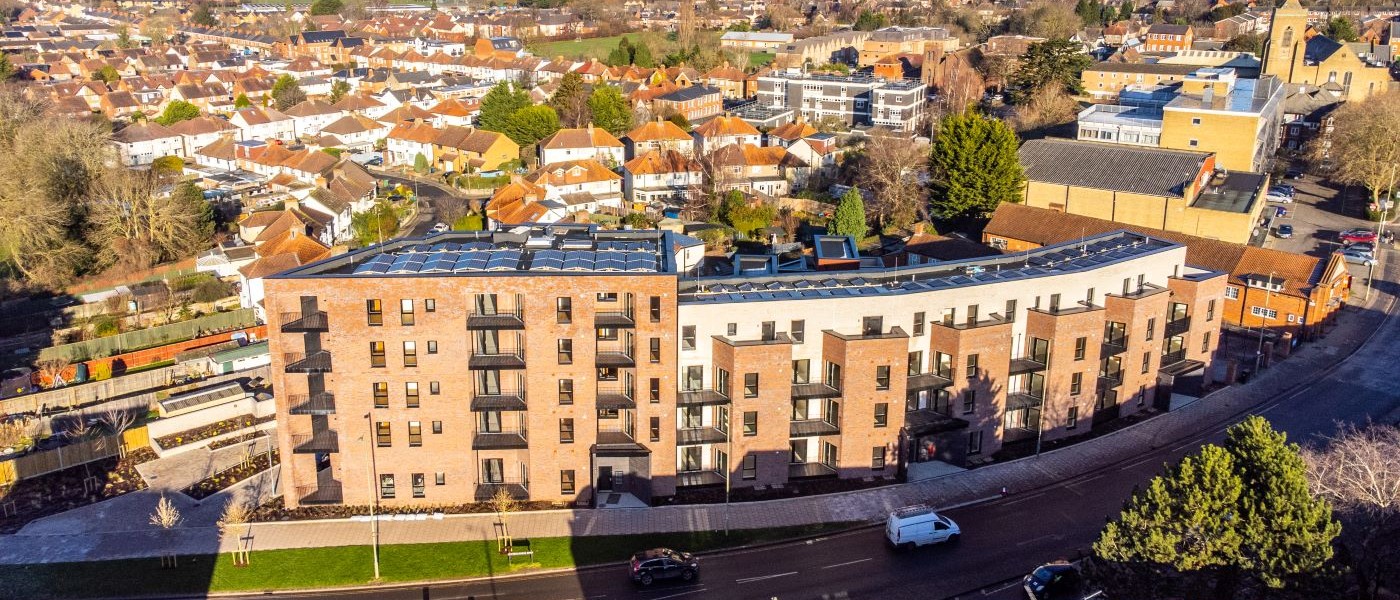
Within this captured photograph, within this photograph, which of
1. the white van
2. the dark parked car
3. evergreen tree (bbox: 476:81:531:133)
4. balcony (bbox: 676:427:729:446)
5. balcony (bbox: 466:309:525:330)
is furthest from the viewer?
evergreen tree (bbox: 476:81:531:133)

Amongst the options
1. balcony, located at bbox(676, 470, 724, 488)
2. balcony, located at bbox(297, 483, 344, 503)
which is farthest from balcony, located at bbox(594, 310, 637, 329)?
balcony, located at bbox(297, 483, 344, 503)

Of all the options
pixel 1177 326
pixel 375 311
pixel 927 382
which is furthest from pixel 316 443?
pixel 1177 326

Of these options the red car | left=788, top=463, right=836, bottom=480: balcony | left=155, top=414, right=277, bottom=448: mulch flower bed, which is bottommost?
left=155, top=414, right=277, bottom=448: mulch flower bed

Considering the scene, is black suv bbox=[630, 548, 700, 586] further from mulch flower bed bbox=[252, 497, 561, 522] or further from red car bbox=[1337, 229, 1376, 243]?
red car bbox=[1337, 229, 1376, 243]

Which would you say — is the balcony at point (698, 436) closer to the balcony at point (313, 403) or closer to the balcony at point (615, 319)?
the balcony at point (615, 319)

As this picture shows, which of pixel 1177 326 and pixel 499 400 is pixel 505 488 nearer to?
pixel 499 400

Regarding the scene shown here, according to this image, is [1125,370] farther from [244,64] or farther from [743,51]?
[244,64]
